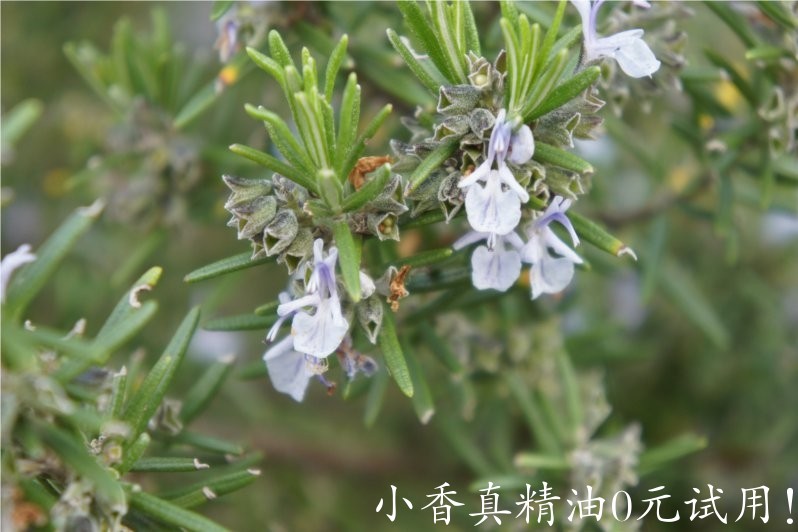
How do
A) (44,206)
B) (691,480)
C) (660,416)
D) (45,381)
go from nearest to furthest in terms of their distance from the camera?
(45,381), (691,480), (660,416), (44,206)

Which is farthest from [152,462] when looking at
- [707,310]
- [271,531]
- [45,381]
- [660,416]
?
[660,416]

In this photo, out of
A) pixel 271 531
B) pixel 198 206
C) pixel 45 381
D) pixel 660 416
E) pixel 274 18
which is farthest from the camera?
pixel 660 416

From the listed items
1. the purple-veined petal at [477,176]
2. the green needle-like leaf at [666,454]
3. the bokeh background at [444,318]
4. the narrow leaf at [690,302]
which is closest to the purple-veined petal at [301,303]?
the purple-veined petal at [477,176]

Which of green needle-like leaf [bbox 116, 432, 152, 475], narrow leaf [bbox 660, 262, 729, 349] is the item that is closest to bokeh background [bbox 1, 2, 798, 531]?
narrow leaf [bbox 660, 262, 729, 349]

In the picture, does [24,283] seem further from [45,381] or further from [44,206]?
[44,206]

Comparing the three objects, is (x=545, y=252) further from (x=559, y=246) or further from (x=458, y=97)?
(x=458, y=97)

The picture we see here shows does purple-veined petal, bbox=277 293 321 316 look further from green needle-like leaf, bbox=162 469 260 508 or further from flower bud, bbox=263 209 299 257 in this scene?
green needle-like leaf, bbox=162 469 260 508

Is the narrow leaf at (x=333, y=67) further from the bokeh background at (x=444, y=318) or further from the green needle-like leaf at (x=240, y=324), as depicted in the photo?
the bokeh background at (x=444, y=318)
